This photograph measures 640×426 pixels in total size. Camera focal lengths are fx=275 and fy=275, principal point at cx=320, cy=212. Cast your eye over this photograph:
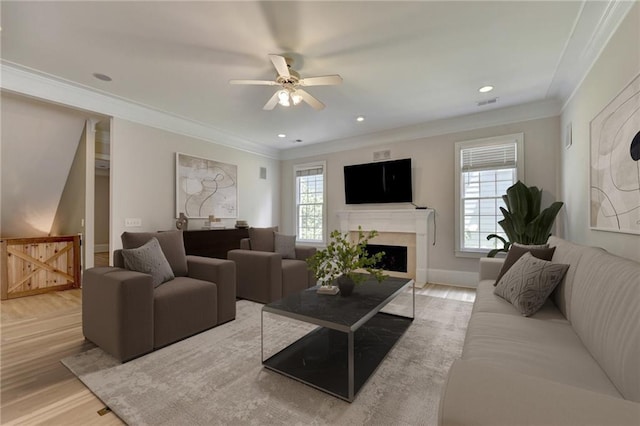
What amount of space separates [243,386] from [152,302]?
1021mm

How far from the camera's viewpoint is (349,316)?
5.97ft

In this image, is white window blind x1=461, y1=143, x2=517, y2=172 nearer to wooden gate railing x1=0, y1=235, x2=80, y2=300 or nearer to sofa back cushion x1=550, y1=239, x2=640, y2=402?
sofa back cushion x1=550, y1=239, x2=640, y2=402

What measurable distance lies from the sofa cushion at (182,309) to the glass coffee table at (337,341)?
2.51ft

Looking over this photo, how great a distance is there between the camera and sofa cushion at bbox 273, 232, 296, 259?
13.1ft

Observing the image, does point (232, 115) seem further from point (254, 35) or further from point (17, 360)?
point (17, 360)

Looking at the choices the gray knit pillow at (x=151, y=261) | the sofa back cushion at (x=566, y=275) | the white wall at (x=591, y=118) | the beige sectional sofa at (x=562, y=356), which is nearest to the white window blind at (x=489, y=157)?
the white wall at (x=591, y=118)

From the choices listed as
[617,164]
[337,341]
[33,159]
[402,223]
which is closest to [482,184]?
[402,223]

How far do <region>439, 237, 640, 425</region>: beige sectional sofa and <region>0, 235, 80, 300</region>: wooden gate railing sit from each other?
5.36 metres

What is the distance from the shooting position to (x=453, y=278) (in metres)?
4.36

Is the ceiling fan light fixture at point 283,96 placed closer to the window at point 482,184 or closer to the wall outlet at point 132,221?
the wall outlet at point 132,221

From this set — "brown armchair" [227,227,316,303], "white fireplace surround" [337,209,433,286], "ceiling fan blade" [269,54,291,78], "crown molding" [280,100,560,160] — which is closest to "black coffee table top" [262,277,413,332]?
"brown armchair" [227,227,316,303]

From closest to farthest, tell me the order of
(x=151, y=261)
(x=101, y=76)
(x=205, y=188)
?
1. (x=151, y=261)
2. (x=101, y=76)
3. (x=205, y=188)

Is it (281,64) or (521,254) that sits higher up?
(281,64)

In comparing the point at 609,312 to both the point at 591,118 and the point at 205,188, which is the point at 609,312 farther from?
the point at 205,188
